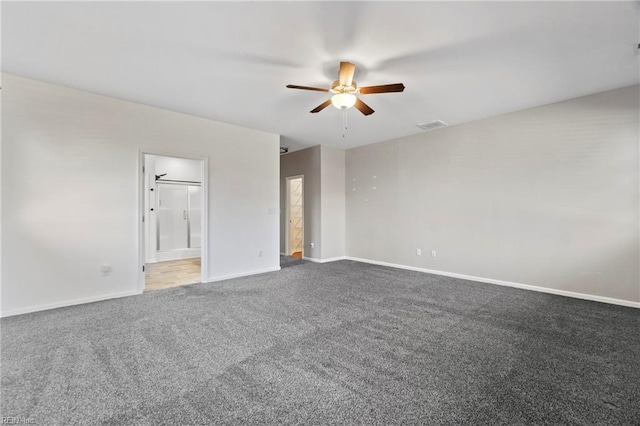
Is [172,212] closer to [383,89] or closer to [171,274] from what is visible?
[171,274]

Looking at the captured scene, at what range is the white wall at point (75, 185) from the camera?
3.19 meters

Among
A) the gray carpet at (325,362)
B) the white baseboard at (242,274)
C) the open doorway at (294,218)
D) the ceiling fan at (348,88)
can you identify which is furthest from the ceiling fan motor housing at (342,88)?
the open doorway at (294,218)

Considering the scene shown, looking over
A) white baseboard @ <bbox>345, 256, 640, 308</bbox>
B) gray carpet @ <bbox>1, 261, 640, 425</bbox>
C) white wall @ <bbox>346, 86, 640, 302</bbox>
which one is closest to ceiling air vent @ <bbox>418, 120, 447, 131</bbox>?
white wall @ <bbox>346, 86, 640, 302</bbox>

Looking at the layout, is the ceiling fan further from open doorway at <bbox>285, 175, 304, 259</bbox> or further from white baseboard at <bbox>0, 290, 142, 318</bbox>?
open doorway at <bbox>285, 175, 304, 259</bbox>

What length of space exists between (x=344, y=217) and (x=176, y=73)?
4.86 m

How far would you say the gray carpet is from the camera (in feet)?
5.44

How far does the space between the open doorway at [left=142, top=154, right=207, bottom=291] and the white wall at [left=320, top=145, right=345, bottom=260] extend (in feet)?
10.0

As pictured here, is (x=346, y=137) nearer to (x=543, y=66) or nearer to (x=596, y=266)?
(x=543, y=66)

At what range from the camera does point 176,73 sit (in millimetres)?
3088

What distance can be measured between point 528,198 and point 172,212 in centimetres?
768

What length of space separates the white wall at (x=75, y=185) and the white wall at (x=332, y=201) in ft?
8.65

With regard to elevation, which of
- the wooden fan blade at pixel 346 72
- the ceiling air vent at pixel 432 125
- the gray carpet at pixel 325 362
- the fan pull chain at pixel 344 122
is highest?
the fan pull chain at pixel 344 122

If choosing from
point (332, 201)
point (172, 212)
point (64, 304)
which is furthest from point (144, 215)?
Result: point (332, 201)

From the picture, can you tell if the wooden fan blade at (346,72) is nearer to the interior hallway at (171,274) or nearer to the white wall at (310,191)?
the white wall at (310,191)
